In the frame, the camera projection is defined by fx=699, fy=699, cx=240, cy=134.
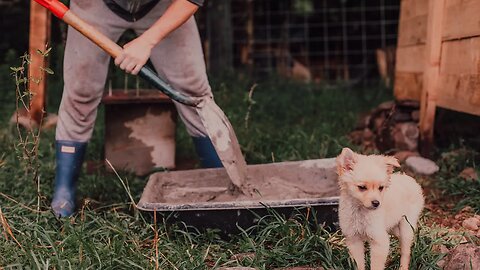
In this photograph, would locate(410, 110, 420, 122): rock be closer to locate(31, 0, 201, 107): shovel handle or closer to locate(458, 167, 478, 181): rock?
locate(458, 167, 478, 181): rock

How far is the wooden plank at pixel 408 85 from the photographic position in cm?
501

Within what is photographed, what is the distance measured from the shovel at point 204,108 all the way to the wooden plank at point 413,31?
6.70 ft

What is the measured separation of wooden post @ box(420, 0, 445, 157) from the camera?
4.37 m

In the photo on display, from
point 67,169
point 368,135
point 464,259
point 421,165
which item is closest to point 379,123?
point 368,135

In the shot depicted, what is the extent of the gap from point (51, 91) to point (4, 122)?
1.50 metres

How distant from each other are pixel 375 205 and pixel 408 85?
308 centimetres

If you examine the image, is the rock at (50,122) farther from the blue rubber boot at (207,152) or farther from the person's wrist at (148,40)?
the person's wrist at (148,40)

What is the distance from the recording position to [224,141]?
3381 mm

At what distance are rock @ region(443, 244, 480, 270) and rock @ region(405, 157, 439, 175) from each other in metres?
1.63

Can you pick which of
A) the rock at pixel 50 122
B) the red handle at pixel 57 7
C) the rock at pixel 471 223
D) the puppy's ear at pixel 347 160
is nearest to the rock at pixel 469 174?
the rock at pixel 471 223

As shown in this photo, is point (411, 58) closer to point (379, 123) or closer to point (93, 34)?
point (379, 123)

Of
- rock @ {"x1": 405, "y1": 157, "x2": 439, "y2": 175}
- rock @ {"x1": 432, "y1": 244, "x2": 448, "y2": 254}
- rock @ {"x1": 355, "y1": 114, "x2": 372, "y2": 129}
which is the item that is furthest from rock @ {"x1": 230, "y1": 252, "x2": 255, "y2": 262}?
rock @ {"x1": 355, "y1": 114, "x2": 372, "y2": 129}

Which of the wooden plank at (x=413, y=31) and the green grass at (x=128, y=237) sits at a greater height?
the wooden plank at (x=413, y=31)

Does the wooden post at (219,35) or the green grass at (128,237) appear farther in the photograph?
the wooden post at (219,35)
